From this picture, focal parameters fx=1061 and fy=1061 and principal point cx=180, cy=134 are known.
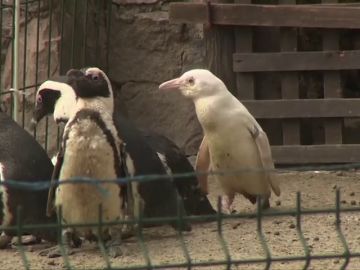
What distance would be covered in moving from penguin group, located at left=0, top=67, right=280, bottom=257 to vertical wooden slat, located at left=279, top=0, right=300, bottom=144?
1605 mm

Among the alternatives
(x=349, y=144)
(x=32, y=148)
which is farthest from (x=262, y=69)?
(x=32, y=148)

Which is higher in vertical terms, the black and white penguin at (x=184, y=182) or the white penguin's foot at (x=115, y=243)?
the black and white penguin at (x=184, y=182)


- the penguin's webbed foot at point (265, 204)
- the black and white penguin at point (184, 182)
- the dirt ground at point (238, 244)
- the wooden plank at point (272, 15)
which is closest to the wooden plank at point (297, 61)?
the wooden plank at point (272, 15)

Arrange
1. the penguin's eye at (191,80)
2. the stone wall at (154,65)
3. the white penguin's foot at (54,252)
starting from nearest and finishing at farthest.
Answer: the white penguin's foot at (54,252)
the penguin's eye at (191,80)
the stone wall at (154,65)

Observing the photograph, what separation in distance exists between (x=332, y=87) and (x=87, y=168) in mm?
3504

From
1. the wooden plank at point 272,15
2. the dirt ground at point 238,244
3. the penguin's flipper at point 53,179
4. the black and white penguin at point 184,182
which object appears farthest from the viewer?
the wooden plank at point 272,15

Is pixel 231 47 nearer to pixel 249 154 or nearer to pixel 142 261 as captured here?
pixel 249 154

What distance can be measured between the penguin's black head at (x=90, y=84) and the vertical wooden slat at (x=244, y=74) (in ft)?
9.36

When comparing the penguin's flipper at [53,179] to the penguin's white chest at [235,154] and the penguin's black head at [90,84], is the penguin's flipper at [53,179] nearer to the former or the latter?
the penguin's black head at [90,84]

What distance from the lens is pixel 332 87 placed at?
29.3 feet

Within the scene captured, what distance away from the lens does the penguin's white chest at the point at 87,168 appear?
236 inches

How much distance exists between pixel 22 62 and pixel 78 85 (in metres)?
3.02

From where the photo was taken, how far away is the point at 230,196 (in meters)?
7.42

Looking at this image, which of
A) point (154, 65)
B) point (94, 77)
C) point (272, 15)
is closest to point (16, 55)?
point (154, 65)
